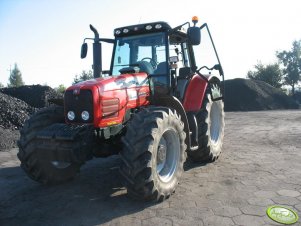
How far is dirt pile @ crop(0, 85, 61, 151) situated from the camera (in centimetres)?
899

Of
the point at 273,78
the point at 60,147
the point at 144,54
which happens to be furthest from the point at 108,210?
the point at 273,78

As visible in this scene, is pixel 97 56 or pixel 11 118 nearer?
pixel 97 56

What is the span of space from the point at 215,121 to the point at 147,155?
3425mm

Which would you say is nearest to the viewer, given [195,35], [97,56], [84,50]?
[195,35]

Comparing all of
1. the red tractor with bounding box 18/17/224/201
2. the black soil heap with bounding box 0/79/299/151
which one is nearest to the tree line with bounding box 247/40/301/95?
the black soil heap with bounding box 0/79/299/151

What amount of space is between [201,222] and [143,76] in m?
2.40

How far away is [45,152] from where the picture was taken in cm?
422

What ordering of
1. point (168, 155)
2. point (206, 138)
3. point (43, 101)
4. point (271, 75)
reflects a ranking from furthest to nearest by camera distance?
1. point (271, 75)
2. point (43, 101)
3. point (206, 138)
4. point (168, 155)

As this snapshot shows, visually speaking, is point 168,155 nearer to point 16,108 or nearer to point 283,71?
point 16,108

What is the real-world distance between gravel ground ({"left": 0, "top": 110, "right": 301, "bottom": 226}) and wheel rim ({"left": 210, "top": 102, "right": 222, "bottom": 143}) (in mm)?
620

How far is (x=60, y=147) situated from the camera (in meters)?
4.03

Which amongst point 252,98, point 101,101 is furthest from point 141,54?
point 252,98

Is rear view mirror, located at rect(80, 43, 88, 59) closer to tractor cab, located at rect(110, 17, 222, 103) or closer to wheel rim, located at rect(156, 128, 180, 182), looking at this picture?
tractor cab, located at rect(110, 17, 222, 103)

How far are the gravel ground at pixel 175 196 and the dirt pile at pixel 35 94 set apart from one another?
800cm
